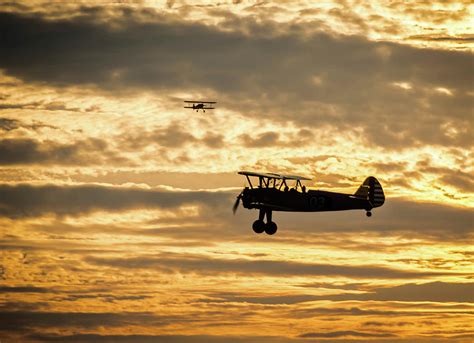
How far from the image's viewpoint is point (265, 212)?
97.5 m

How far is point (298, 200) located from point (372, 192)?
938cm

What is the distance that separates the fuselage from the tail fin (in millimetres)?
528

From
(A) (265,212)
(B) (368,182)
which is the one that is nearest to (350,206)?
(B) (368,182)

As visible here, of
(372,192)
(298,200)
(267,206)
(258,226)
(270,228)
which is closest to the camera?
(267,206)

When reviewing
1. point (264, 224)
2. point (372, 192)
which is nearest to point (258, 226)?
point (264, 224)

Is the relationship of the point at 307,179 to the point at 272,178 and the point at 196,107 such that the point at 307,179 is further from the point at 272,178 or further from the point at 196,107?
the point at 196,107

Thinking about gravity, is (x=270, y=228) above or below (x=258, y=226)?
below

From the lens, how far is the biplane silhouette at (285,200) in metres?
96.9

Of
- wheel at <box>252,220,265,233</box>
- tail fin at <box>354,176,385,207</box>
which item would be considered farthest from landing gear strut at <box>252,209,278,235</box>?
tail fin at <box>354,176,385,207</box>

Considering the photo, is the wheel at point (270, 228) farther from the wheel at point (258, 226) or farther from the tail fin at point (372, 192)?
the tail fin at point (372, 192)

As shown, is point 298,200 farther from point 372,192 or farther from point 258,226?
point 372,192

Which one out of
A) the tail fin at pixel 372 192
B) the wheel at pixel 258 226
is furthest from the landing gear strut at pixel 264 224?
the tail fin at pixel 372 192

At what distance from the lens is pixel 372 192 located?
104188mm

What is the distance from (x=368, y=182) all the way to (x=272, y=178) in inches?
468
